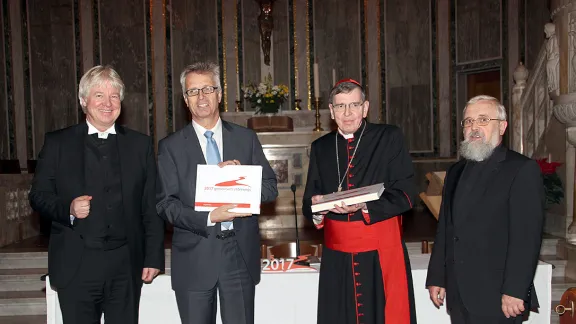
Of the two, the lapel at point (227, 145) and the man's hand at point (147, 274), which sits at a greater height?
the lapel at point (227, 145)

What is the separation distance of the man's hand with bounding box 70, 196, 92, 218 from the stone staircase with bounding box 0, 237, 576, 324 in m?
3.35

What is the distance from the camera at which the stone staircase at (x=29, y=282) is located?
5555mm

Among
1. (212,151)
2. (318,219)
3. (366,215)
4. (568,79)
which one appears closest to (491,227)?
(366,215)

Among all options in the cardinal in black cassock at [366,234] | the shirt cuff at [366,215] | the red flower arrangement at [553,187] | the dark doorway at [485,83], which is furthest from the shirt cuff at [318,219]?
the dark doorway at [485,83]

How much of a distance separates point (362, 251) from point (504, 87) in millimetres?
8698

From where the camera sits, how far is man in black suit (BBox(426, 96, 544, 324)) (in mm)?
2562

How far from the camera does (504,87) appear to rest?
34.7 ft

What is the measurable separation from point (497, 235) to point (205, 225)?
1402 millimetres

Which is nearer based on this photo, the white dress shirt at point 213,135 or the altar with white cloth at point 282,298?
the white dress shirt at point 213,135

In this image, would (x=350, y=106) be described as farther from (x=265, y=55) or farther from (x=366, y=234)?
(x=265, y=55)

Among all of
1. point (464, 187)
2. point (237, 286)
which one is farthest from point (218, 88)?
point (464, 187)

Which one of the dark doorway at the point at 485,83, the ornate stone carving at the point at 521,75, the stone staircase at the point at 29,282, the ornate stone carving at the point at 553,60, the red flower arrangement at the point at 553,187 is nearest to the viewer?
the stone staircase at the point at 29,282

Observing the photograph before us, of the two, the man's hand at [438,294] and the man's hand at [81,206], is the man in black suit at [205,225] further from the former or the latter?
the man's hand at [438,294]

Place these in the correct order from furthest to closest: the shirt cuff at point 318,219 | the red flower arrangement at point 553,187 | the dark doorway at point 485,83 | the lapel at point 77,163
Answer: the dark doorway at point 485,83
the red flower arrangement at point 553,187
the shirt cuff at point 318,219
the lapel at point 77,163
